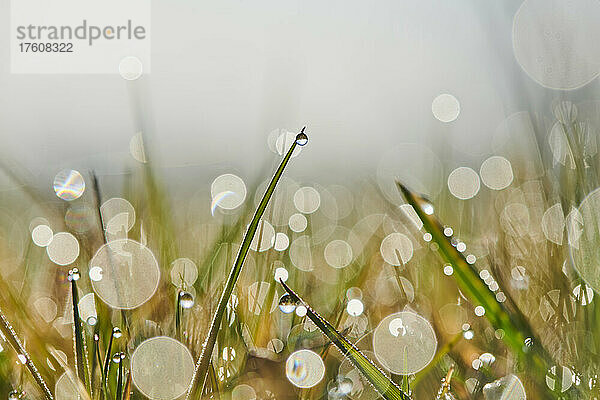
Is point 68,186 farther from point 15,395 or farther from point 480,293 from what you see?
point 480,293

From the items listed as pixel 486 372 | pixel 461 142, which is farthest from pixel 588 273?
pixel 461 142

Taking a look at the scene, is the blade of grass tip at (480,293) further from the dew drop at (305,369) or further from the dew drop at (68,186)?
the dew drop at (68,186)

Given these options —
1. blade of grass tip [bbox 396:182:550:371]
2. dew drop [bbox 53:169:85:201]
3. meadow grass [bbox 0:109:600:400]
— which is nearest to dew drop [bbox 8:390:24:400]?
meadow grass [bbox 0:109:600:400]

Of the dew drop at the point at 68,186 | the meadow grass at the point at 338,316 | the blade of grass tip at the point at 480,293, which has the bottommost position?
the dew drop at the point at 68,186

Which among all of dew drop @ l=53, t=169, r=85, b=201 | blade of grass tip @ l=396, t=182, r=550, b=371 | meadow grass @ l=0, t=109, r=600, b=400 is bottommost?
dew drop @ l=53, t=169, r=85, b=201

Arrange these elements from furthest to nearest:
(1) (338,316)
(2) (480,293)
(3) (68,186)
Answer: (3) (68,186) < (1) (338,316) < (2) (480,293)

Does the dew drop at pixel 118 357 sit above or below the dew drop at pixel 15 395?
above

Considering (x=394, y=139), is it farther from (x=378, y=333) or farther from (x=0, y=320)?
(x=0, y=320)

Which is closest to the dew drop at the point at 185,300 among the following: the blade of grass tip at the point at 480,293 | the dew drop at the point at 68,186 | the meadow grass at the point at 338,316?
the meadow grass at the point at 338,316

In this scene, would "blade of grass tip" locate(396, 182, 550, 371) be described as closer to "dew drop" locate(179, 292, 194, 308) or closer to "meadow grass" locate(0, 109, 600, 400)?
"meadow grass" locate(0, 109, 600, 400)

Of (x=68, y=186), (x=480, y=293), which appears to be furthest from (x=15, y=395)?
(x=68, y=186)

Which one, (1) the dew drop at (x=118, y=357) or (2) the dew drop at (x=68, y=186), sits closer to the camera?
(1) the dew drop at (x=118, y=357)
